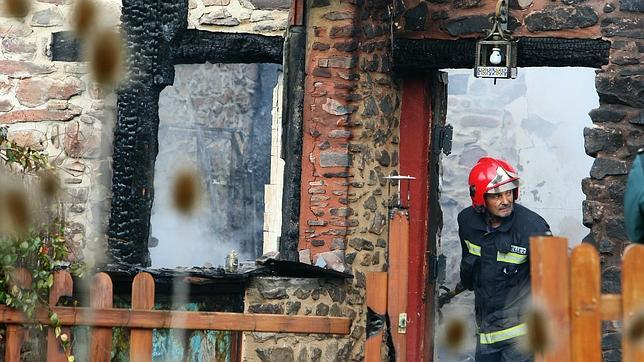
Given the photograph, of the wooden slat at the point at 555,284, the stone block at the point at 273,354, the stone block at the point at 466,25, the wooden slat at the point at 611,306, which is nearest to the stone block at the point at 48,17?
the stone block at the point at 466,25

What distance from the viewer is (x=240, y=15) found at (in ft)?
34.5

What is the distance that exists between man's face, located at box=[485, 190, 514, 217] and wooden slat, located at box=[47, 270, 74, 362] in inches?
120

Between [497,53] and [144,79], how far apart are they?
8.93 feet

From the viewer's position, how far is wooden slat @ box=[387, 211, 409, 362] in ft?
18.6

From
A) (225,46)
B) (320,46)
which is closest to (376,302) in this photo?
(320,46)

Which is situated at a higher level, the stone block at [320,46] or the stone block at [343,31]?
the stone block at [343,31]

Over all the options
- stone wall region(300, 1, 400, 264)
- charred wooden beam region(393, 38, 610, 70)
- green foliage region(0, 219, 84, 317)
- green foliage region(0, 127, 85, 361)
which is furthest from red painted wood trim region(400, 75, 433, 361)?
green foliage region(0, 219, 84, 317)

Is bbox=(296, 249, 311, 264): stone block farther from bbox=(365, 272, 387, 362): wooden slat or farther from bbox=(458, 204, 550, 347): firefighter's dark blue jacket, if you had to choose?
bbox=(365, 272, 387, 362): wooden slat

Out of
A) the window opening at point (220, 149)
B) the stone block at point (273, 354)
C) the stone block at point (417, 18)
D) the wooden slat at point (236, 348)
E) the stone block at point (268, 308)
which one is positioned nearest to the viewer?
the wooden slat at point (236, 348)

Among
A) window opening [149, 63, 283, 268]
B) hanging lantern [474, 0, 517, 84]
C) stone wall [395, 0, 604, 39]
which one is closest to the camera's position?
hanging lantern [474, 0, 517, 84]

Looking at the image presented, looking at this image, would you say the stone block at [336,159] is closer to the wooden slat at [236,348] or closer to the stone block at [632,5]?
the stone block at [632,5]

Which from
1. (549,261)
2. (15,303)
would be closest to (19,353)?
(15,303)

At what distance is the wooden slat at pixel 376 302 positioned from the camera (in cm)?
577

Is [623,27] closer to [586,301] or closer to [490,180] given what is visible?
[490,180]
